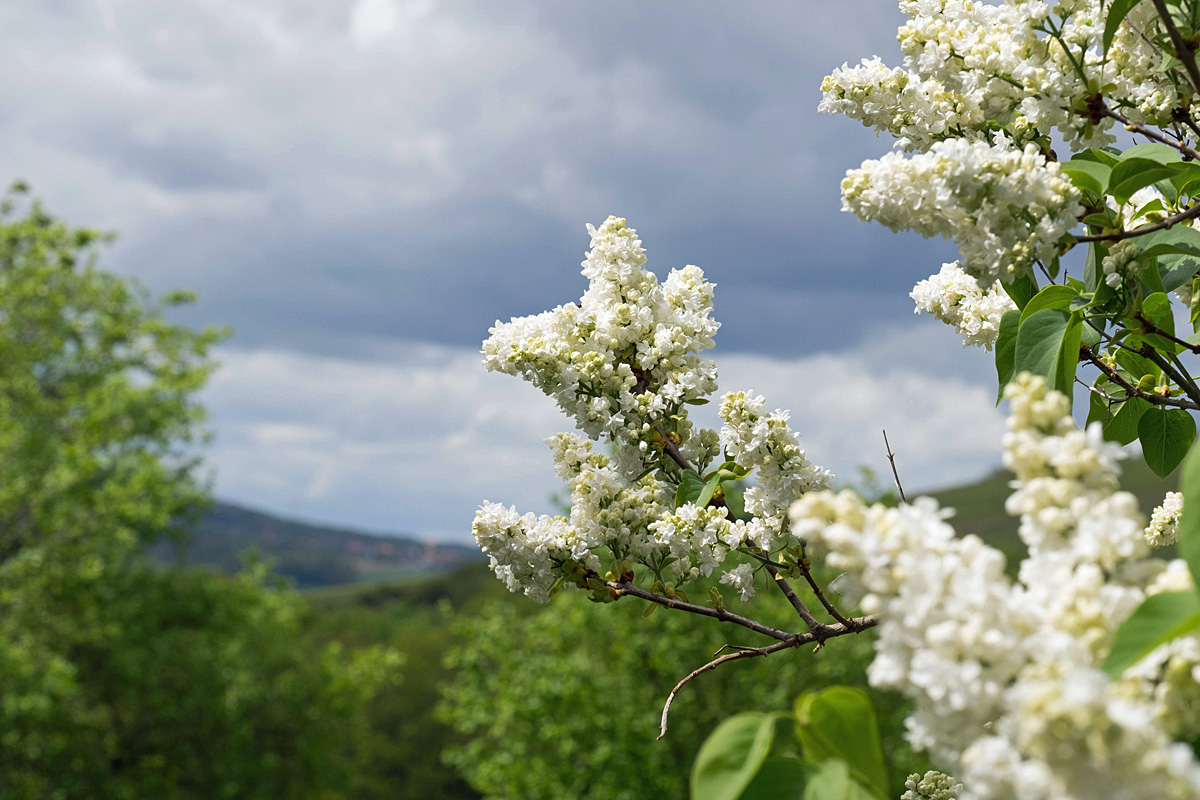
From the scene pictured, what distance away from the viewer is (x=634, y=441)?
9.29 ft

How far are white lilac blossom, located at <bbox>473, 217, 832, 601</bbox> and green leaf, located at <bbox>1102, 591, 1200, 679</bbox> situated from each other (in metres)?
1.46

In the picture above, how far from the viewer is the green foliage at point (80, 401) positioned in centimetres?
1984

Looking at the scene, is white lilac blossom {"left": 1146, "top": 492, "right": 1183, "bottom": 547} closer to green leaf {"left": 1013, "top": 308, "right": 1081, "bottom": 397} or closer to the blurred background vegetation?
green leaf {"left": 1013, "top": 308, "right": 1081, "bottom": 397}

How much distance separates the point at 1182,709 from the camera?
111 cm

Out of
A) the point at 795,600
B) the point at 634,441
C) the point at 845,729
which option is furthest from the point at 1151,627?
the point at 634,441

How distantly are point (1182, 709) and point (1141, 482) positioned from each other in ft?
325

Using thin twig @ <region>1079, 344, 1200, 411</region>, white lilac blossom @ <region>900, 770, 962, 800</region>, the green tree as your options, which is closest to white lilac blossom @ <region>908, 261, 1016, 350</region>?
thin twig @ <region>1079, 344, 1200, 411</region>

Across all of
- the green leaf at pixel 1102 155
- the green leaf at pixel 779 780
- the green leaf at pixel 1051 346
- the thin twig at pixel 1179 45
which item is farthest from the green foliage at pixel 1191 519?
the thin twig at pixel 1179 45

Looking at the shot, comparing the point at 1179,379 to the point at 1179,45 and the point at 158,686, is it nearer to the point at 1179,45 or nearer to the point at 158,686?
the point at 1179,45

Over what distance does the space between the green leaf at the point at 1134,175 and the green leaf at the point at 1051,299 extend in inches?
8.9

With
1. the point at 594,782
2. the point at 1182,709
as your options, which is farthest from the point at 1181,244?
the point at 594,782

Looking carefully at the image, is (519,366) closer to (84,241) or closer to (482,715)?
(482,715)

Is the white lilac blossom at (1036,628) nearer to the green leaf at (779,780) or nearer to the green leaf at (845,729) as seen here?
the green leaf at (845,729)

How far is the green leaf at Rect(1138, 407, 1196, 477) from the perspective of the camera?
276cm
